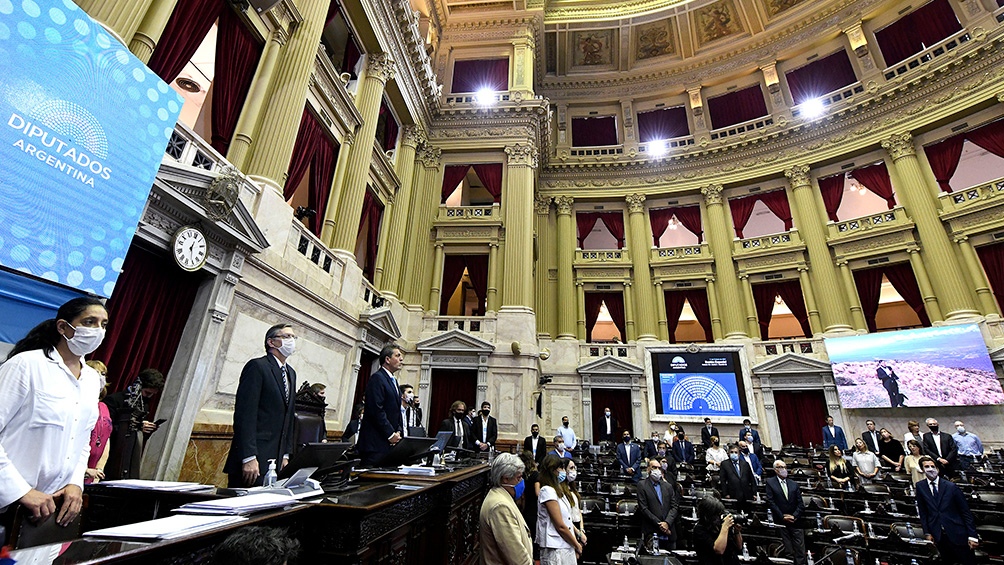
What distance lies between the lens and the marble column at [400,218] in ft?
36.5

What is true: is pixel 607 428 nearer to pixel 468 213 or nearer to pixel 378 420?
pixel 468 213

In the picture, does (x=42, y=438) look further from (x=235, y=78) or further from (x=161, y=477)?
(x=235, y=78)

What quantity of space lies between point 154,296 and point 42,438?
3.28 meters

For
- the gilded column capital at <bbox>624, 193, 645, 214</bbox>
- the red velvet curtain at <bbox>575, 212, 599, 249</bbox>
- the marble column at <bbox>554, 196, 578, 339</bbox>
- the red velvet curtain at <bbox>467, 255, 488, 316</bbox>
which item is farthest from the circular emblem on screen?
the gilded column capital at <bbox>624, 193, 645, 214</bbox>

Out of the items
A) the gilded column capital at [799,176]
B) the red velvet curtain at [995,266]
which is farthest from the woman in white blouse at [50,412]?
the gilded column capital at [799,176]

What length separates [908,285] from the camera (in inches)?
484

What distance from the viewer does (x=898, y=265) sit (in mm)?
12477

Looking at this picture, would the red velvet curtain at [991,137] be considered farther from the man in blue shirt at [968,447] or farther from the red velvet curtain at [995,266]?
the man in blue shirt at [968,447]

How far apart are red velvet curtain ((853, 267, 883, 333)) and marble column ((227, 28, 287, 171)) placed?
15904mm

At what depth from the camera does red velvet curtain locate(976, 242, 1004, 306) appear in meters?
10.9

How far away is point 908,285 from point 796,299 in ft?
8.83

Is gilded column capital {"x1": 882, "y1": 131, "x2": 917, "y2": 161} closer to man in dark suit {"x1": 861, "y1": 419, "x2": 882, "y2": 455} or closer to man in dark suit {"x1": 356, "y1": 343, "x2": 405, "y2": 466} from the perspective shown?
man in dark suit {"x1": 861, "y1": 419, "x2": 882, "y2": 455}

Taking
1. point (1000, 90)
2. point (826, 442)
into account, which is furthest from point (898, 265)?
point (826, 442)

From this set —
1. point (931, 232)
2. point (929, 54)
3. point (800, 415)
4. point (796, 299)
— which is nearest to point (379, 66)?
point (796, 299)
